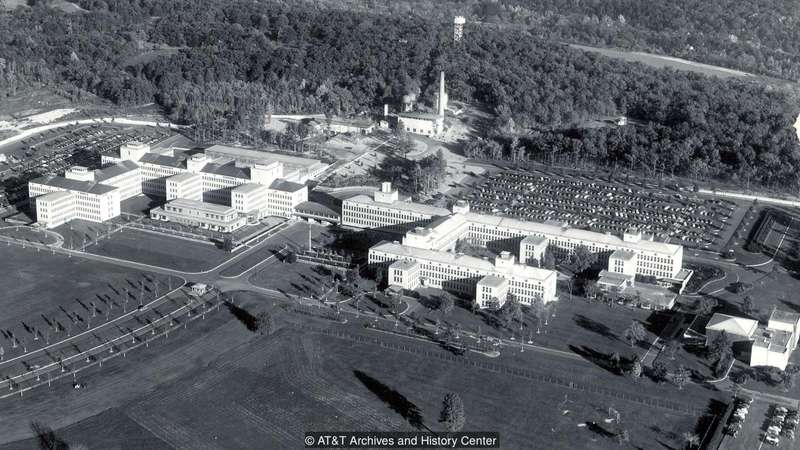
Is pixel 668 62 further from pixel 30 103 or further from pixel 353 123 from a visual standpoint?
pixel 30 103

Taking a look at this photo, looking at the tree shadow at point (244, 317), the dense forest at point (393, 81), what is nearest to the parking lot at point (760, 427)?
the tree shadow at point (244, 317)

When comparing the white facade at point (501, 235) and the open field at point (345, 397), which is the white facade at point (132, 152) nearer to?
the white facade at point (501, 235)

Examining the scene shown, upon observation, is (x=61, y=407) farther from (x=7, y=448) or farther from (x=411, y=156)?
(x=411, y=156)

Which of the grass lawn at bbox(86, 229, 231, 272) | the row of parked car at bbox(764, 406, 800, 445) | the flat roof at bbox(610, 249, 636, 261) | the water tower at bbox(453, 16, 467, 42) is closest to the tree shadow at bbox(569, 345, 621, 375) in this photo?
the row of parked car at bbox(764, 406, 800, 445)

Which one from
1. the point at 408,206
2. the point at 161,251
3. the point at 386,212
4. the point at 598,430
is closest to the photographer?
the point at 598,430

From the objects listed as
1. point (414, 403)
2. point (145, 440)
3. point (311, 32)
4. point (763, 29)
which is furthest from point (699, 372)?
point (763, 29)

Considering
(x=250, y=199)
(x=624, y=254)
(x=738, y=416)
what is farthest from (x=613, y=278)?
(x=250, y=199)
